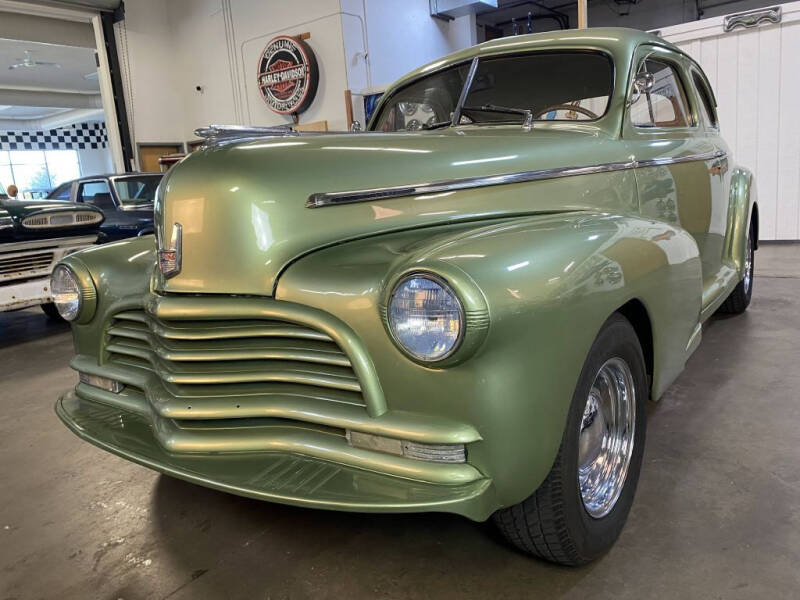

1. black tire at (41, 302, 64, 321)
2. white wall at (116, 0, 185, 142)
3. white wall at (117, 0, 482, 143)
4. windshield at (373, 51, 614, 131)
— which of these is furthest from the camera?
white wall at (116, 0, 185, 142)

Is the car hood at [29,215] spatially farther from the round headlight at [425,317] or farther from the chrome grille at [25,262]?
the round headlight at [425,317]

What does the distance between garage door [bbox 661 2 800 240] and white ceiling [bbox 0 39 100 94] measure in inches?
414

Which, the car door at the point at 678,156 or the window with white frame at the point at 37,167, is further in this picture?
the window with white frame at the point at 37,167

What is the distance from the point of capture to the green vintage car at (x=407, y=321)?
4.25ft

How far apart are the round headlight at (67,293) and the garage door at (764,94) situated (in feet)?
21.8

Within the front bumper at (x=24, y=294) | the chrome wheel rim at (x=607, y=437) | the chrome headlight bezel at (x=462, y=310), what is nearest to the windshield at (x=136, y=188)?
the front bumper at (x=24, y=294)

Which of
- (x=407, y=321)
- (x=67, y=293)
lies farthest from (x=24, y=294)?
(x=407, y=321)

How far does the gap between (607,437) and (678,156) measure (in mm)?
1427

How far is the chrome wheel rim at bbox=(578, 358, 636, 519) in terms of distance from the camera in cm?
169

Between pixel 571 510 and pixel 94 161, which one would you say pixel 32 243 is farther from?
pixel 94 161

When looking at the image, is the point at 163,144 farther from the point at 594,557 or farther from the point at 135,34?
the point at 594,557

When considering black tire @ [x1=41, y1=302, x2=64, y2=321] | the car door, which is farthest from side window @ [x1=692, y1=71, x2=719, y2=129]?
black tire @ [x1=41, y1=302, x2=64, y2=321]

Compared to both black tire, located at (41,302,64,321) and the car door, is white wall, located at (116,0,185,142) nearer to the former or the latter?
black tire, located at (41,302,64,321)

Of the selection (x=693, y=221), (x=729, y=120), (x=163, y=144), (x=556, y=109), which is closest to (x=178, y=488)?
(x=556, y=109)
